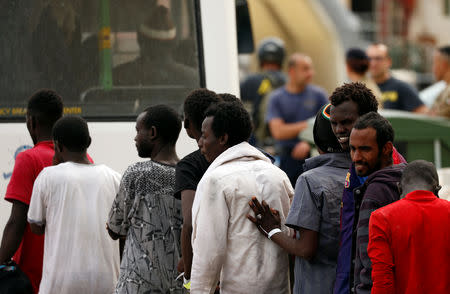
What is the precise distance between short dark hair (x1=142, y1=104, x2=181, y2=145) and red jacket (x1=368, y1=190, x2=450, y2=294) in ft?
5.38

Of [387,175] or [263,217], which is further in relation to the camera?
[263,217]

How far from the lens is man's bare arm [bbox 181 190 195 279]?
4836 millimetres

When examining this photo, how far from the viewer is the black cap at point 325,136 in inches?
179

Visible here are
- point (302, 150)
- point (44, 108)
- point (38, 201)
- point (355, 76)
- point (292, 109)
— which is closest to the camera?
point (38, 201)

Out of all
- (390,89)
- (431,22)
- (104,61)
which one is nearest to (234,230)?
(104,61)

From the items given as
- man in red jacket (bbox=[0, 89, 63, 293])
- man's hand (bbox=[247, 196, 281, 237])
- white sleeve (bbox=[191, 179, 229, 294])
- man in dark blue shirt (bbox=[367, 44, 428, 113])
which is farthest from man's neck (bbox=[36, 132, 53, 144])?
man in dark blue shirt (bbox=[367, 44, 428, 113])

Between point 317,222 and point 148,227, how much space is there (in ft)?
3.72

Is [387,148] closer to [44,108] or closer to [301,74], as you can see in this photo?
[44,108]

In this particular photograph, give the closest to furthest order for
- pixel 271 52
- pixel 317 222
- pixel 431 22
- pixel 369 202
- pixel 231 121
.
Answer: pixel 369 202
pixel 317 222
pixel 231 121
pixel 271 52
pixel 431 22

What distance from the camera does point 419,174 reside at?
3984 mm

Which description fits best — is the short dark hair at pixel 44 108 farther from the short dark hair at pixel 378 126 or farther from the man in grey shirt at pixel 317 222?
the short dark hair at pixel 378 126

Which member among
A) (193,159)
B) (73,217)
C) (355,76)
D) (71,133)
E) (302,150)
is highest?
(71,133)

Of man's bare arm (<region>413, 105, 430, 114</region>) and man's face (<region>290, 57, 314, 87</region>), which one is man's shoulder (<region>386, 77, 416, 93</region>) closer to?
man's bare arm (<region>413, 105, 430, 114</region>)

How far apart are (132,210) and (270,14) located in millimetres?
9641
